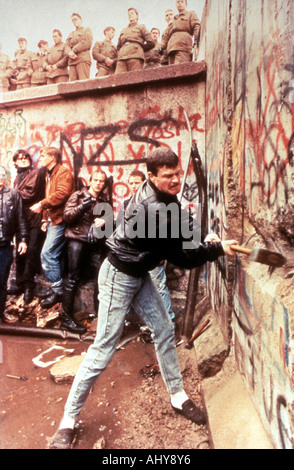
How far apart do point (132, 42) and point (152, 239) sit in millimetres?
4519

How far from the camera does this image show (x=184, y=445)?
2312mm

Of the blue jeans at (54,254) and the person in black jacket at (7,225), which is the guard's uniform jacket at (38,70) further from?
the blue jeans at (54,254)

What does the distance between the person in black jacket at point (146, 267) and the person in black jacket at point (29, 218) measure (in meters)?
2.89

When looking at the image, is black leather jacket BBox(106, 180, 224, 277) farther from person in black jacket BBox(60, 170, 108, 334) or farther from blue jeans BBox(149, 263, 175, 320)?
person in black jacket BBox(60, 170, 108, 334)

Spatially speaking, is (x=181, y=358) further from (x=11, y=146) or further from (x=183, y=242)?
(x=11, y=146)

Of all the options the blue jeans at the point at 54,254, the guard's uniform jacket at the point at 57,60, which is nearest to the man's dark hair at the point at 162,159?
the blue jeans at the point at 54,254

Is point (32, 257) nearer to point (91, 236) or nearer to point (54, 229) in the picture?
point (54, 229)

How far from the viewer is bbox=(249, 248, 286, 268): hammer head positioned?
1713 mm

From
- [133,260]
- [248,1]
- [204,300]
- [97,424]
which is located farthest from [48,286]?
[248,1]

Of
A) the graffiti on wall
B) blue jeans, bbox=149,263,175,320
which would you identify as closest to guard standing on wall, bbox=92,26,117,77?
the graffiti on wall

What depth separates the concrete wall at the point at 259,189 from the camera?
5.35 feet

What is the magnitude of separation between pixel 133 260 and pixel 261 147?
108cm

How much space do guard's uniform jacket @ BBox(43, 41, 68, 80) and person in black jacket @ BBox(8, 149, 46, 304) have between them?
208cm

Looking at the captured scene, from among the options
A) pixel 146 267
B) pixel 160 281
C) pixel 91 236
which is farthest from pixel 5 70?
→ pixel 146 267
